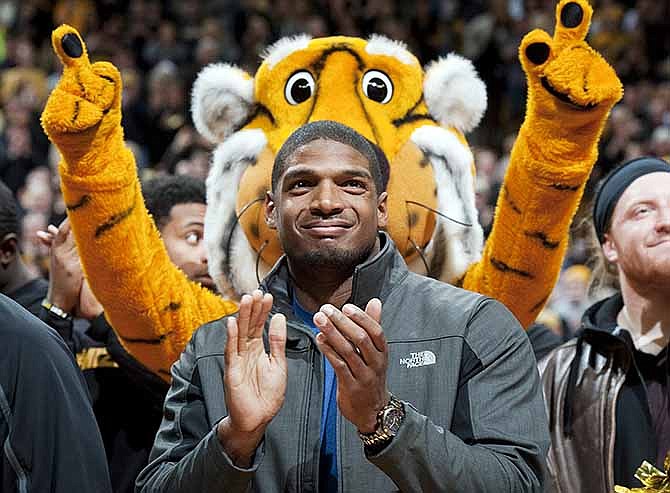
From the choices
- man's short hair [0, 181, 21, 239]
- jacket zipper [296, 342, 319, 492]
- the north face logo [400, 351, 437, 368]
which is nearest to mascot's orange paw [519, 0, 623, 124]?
the north face logo [400, 351, 437, 368]

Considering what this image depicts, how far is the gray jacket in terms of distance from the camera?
7.16ft

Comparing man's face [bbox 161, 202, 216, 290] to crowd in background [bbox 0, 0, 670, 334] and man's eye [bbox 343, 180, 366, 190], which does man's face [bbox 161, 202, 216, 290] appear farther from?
crowd in background [bbox 0, 0, 670, 334]

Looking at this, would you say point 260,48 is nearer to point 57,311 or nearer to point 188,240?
point 188,240

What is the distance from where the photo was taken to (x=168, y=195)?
385 centimetres

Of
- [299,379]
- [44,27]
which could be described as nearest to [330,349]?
[299,379]

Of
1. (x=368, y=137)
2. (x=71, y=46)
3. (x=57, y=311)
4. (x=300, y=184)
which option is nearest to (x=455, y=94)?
(x=368, y=137)

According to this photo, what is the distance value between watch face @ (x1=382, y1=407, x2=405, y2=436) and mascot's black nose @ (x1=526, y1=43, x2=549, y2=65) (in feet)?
3.58

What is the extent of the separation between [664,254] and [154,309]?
4.30 feet

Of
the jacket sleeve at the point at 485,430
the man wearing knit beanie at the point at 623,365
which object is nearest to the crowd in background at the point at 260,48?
the man wearing knit beanie at the point at 623,365

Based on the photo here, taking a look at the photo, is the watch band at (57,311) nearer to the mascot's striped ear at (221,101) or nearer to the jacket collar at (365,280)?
the mascot's striped ear at (221,101)

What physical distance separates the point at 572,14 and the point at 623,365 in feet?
2.85

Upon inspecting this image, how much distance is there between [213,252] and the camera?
3398 millimetres

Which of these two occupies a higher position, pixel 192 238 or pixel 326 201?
pixel 326 201

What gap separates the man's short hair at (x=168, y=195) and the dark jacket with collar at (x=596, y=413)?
4.35 ft
